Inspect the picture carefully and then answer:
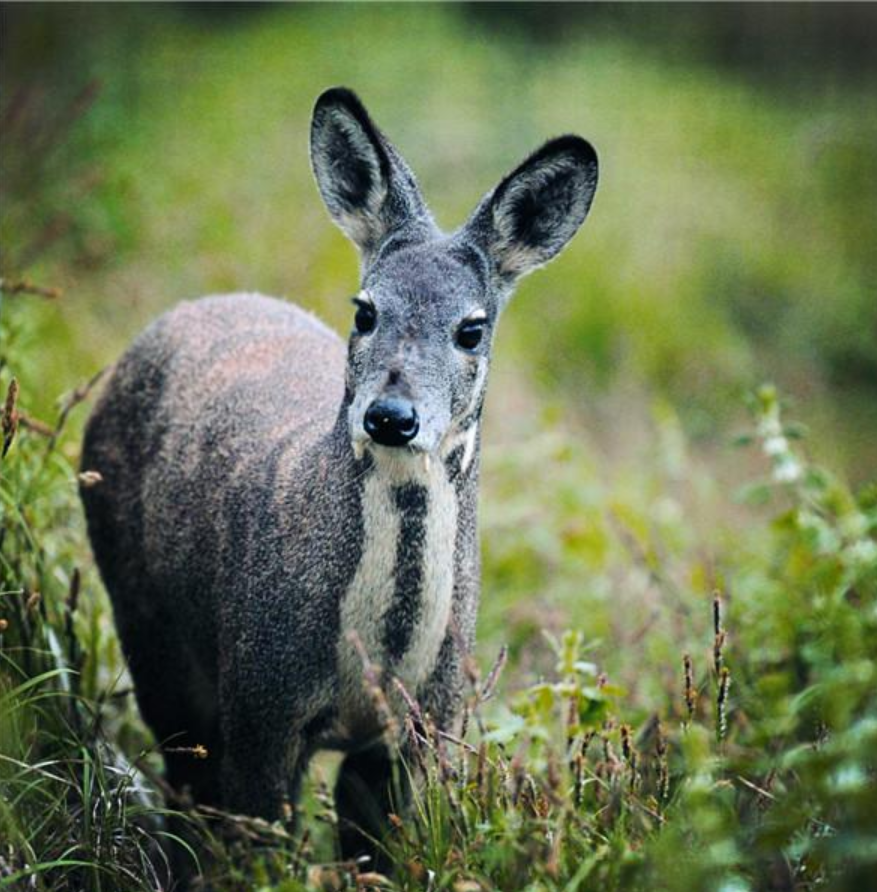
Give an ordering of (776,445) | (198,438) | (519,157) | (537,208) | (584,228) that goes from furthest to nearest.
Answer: (519,157), (584,228), (776,445), (198,438), (537,208)

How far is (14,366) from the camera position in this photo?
5.02 meters

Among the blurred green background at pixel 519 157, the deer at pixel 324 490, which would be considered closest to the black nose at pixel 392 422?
Answer: the deer at pixel 324 490

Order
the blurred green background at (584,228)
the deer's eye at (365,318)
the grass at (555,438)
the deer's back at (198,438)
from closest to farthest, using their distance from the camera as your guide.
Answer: the grass at (555,438)
the deer's eye at (365,318)
the deer's back at (198,438)
the blurred green background at (584,228)

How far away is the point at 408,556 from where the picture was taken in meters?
3.89

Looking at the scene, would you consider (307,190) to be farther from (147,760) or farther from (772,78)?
(772,78)

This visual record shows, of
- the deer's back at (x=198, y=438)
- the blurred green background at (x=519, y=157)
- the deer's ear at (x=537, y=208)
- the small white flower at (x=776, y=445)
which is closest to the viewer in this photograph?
the deer's ear at (x=537, y=208)

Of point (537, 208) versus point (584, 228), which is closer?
point (537, 208)

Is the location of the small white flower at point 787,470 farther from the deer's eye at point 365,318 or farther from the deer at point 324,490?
the deer's eye at point 365,318

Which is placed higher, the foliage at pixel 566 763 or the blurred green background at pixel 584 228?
the blurred green background at pixel 584 228

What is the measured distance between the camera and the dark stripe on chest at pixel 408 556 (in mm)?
3885

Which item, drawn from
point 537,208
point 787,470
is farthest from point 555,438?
point 537,208

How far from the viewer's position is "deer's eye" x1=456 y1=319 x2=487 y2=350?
4039 millimetres

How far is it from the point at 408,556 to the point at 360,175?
4.24ft

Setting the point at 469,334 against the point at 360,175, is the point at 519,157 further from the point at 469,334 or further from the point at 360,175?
the point at 469,334
